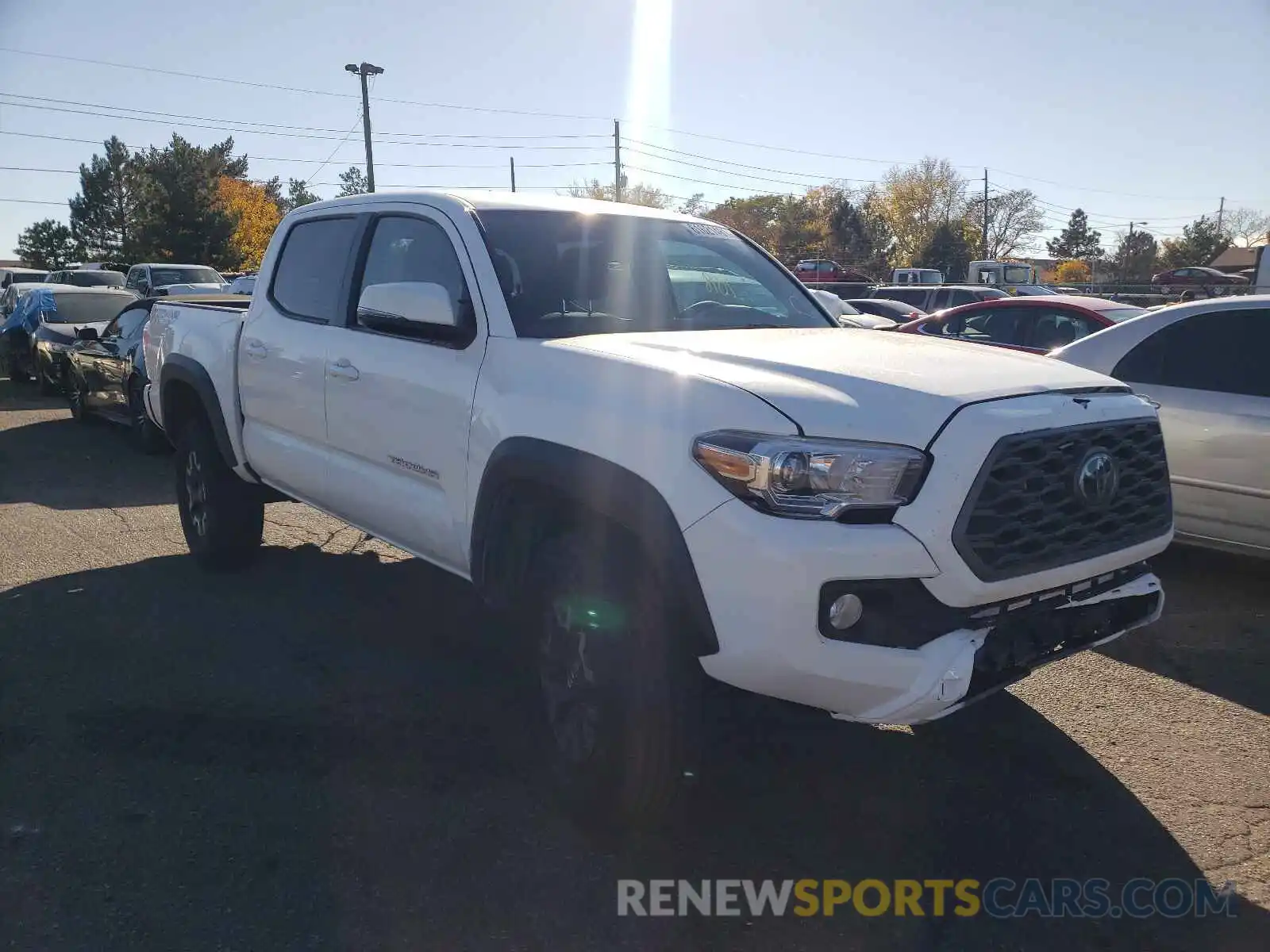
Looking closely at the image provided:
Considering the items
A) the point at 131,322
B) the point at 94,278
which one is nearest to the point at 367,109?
the point at 94,278

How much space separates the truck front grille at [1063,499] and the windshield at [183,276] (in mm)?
22661

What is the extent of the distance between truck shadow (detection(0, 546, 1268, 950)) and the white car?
2073 millimetres

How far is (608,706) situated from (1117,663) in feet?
9.46

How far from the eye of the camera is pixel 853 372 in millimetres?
3016

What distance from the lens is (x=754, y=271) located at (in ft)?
15.1

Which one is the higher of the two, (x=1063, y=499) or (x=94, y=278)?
(x=94, y=278)

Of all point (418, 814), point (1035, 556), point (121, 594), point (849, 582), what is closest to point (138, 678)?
point (121, 594)

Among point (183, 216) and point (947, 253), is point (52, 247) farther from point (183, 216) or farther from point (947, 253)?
point (947, 253)

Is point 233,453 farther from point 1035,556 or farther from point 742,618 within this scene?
point 1035,556

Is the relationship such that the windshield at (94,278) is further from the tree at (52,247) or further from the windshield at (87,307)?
the tree at (52,247)

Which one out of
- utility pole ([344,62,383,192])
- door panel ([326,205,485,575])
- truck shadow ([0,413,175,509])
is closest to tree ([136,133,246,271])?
utility pole ([344,62,383,192])

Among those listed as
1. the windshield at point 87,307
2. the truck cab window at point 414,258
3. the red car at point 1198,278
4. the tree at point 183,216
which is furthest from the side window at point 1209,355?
the tree at point 183,216

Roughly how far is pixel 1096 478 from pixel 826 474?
2.99ft

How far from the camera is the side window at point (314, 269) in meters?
4.70
